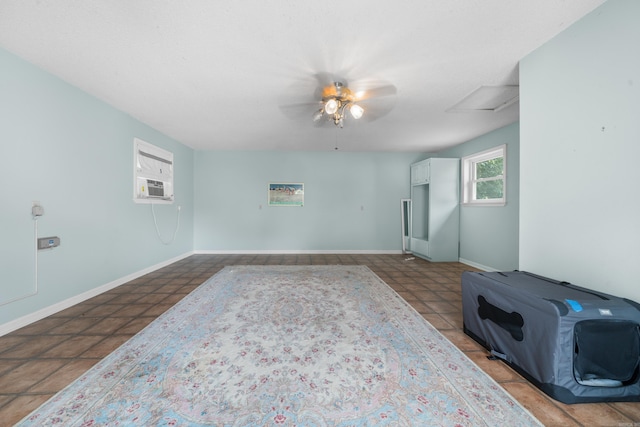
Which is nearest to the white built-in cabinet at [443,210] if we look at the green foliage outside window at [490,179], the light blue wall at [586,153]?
the green foliage outside window at [490,179]

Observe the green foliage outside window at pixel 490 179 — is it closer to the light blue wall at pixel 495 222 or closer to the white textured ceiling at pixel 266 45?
the light blue wall at pixel 495 222

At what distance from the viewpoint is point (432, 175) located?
4.94m

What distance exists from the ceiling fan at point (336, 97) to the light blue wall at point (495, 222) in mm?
2271

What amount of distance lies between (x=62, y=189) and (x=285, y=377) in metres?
3.14

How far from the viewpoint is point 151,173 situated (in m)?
4.01

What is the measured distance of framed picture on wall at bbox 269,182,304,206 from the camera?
19.0ft

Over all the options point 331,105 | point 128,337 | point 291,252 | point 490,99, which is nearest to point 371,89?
point 331,105

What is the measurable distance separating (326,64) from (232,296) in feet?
9.31

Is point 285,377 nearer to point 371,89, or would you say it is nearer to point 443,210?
point 371,89

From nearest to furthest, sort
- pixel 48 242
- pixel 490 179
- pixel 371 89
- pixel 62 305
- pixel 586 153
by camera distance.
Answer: pixel 586 153, pixel 48 242, pixel 62 305, pixel 371 89, pixel 490 179

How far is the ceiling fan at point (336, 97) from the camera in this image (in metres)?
2.51

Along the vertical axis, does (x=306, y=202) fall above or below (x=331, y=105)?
below

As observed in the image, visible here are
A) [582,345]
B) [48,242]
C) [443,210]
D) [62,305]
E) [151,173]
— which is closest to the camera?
[582,345]

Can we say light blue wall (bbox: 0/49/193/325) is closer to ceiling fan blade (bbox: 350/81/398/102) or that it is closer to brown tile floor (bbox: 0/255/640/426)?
brown tile floor (bbox: 0/255/640/426)
